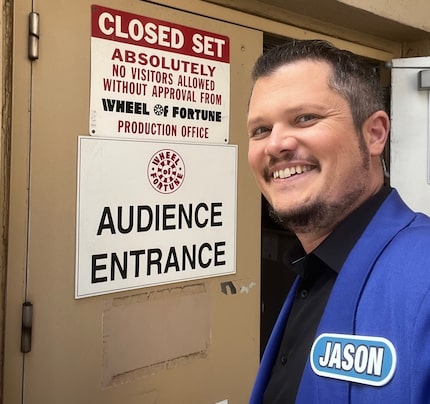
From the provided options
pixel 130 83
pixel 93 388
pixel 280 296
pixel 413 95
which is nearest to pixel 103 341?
pixel 93 388

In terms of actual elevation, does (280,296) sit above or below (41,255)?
below

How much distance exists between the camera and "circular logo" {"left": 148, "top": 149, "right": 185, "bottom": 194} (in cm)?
174

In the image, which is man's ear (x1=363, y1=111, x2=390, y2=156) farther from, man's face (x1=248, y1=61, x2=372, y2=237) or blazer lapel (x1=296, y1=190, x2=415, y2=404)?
blazer lapel (x1=296, y1=190, x2=415, y2=404)

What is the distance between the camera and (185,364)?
1.85 m

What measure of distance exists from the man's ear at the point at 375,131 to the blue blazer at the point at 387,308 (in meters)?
0.22

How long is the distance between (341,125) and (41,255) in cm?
96

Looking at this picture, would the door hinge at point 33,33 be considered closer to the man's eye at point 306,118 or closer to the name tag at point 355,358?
the man's eye at point 306,118

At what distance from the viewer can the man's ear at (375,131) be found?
114cm

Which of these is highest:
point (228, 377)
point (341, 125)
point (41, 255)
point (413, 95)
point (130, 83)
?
point (413, 95)

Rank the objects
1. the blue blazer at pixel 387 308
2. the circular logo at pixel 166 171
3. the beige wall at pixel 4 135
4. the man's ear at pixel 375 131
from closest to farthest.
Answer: the blue blazer at pixel 387 308 → the man's ear at pixel 375 131 → the beige wall at pixel 4 135 → the circular logo at pixel 166 171

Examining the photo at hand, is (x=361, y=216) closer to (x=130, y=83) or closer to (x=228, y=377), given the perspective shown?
(x=130, y=83)

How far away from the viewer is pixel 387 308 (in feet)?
2.63

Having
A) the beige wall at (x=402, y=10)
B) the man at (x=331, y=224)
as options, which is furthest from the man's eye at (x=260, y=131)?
the beige wall at (x=402, y=10)

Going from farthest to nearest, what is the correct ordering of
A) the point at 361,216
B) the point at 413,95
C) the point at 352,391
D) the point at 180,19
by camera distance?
the point at 413,95, the point at 180,19, the point at 361,216, the point at 352,391
